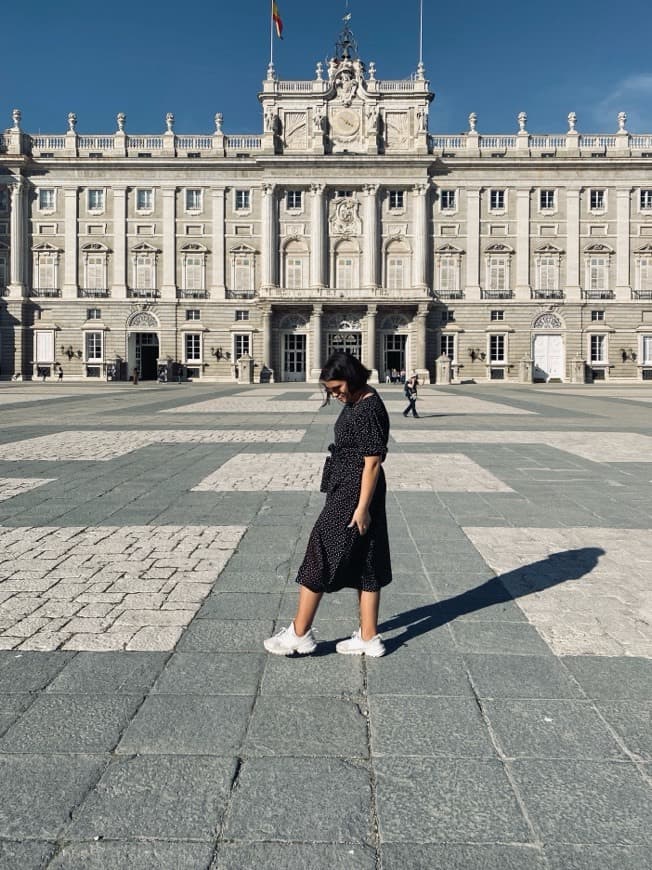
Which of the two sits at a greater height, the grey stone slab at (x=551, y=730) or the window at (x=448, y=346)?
the window at (x=448, y=346)

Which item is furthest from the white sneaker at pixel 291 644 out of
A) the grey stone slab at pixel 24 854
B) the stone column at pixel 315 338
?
the stone column at pixel 315 338

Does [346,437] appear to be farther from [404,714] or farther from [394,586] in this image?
[394,586]

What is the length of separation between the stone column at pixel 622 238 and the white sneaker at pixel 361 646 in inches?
2136

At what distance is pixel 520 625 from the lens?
14.6 ft

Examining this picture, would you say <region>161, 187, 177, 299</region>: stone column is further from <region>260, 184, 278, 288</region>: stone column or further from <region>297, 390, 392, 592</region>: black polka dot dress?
<region>297, 390, 392, 592</region>: black polka dot dress

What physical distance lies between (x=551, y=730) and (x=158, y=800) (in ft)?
5.56

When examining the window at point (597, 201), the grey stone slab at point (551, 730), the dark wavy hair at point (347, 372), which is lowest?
the grey stone slab at point (551, 730)

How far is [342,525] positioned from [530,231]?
53.3m

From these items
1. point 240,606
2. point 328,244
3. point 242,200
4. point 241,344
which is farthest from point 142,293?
point 240,606

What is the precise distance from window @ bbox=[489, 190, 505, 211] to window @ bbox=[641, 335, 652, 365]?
47.0ft

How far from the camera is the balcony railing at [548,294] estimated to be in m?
52.5

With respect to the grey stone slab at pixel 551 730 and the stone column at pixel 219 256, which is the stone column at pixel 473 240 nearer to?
the stone column at pixel 219 256

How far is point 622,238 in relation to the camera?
2060 inches

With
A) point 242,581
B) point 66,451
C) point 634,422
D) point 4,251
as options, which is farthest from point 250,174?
point 242,581
